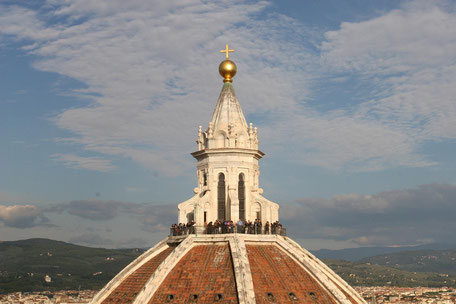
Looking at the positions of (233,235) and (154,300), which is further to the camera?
(233,235)

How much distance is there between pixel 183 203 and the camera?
33875 millimetres

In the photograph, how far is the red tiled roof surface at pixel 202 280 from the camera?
89.4ft

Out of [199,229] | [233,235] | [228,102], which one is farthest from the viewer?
[228,102]

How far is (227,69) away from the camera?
1393 inches

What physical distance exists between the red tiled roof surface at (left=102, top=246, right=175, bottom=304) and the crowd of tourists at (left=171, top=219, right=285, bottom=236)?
120cm

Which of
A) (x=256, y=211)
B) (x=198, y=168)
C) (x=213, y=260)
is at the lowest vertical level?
(x=213, y=260)

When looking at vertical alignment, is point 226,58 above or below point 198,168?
above

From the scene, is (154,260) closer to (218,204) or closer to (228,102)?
(218,204)

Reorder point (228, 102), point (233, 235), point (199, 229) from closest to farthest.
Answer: point (233, 235) → point (199, 229) → point (228, 102)

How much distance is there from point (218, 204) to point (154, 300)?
7.97 meters

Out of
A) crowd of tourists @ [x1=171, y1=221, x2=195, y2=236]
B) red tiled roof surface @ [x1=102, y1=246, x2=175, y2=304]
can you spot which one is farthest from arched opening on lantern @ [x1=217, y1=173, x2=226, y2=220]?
red tiled roof surface @ [x1=102, y1=246, x2=175, y2=304]

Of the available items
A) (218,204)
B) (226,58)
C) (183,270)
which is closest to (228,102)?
(226,58)

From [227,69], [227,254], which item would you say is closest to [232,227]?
[227,254]

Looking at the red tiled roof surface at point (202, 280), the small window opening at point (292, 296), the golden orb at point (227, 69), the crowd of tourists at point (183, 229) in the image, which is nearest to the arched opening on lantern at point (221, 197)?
the crowd of tourists at point (183, 229)
